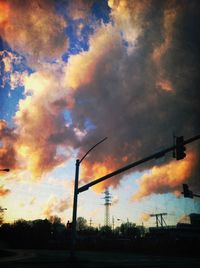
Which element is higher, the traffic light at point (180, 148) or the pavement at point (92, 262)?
the traffic light at point (180, 148)

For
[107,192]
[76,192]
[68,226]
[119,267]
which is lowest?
[119,267]

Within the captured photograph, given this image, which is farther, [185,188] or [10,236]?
[10,236]

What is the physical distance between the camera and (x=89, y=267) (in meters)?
18.1

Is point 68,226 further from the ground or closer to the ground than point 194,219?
closer to the ground

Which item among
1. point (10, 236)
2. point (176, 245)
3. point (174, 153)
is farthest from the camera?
point (10, 236)

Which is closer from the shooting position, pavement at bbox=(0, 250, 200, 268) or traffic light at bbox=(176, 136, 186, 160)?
traffic light at bbox=(176, 136, 186, 160)

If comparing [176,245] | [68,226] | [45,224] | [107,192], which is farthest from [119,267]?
[45,224]

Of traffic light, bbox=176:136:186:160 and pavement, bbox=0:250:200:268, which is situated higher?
traffic light, bbox=176:136:186:160

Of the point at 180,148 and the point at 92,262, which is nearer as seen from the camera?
the point at 180,148

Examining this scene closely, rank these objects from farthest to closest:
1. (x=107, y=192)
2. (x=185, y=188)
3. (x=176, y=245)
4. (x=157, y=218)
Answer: (x=157, y=218)
(x=107, y=192)
(x=176, y=245)
(x=185, y=188)

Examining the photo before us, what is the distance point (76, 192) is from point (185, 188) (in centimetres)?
925

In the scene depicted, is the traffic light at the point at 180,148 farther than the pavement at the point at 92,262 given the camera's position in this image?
No

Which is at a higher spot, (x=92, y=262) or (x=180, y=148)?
(x=180, y=148)

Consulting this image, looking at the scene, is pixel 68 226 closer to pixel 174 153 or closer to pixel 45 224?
pixel 174 153
